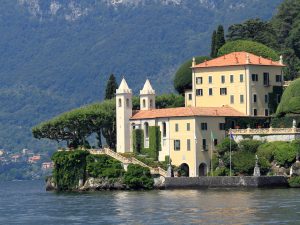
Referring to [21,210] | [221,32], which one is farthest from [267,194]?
[221,32]

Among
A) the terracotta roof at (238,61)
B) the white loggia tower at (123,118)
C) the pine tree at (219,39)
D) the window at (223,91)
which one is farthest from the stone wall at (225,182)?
the pine tree at (219,39)

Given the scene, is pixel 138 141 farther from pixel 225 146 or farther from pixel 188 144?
pixel 225 146

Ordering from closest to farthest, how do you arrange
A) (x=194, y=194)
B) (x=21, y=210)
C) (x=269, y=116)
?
1. (x=21, y=210)
2. (x=194, y=194)
3. (x=269, y=116)

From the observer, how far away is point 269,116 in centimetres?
14175

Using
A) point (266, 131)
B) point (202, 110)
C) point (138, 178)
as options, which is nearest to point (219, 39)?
point (202, 110)

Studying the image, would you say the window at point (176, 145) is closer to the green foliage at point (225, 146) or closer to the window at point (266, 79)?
the green foliage at point (225, 146)

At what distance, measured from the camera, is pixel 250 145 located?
134m

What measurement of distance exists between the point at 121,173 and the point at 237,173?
1134 centimetres

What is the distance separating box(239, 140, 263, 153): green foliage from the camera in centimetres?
13350

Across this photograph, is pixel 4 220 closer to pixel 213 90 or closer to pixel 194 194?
pixel 194 194

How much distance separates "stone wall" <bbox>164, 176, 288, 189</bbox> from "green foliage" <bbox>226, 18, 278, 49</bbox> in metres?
44.1

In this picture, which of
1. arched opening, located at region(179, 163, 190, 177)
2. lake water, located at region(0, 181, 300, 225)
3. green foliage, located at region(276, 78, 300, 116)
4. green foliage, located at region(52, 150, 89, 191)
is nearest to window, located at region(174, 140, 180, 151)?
arched opening, located at region(179, 163, 190, 177)

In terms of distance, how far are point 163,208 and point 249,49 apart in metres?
49.8

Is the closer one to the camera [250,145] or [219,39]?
[250,145]
